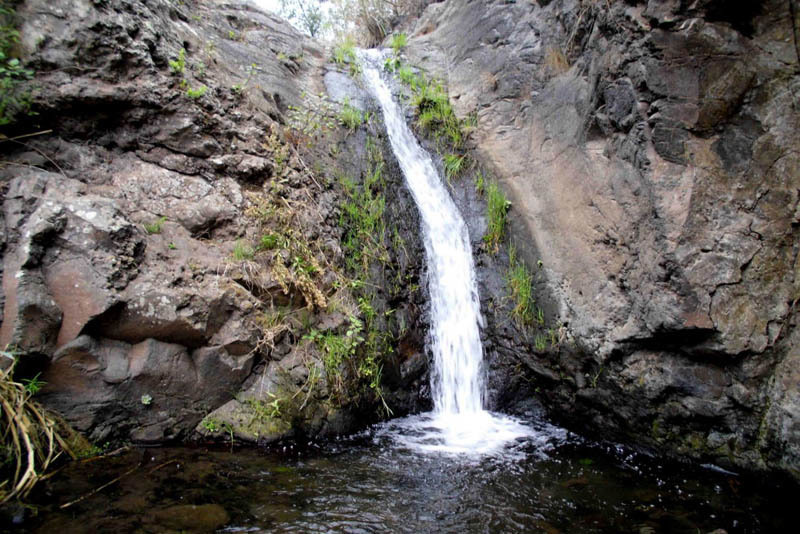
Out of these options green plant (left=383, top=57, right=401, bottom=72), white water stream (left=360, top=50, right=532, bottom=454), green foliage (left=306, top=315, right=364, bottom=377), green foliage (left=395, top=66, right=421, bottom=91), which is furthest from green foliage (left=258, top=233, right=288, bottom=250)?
green plant (left=383, top=57, right=401, bottom=72)

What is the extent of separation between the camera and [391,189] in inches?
227

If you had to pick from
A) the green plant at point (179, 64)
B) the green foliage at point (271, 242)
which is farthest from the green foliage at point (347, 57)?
the green foliage at point (271, 242)

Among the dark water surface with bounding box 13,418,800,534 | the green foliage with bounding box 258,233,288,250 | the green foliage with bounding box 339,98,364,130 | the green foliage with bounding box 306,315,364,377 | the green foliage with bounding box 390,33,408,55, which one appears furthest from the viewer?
the green foliage with bounding box 390,33,408,55

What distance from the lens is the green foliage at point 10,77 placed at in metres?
3.53

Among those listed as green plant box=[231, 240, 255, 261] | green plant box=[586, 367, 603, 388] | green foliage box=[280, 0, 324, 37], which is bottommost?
green plant box=[586, 367, 603, 388]

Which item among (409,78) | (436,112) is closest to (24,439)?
(436,112)

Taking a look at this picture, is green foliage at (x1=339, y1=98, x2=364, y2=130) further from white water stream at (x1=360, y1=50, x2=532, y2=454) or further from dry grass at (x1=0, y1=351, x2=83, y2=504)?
dry grass at (x1=0, y1=351, x2=83, y2=504)

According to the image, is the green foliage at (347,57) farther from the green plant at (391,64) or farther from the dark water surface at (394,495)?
the dark water surface at (394,495)

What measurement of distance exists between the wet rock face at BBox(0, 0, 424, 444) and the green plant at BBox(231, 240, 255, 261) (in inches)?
1.1

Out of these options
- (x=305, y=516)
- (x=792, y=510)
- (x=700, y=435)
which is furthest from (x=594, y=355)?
(x=305, y=516)

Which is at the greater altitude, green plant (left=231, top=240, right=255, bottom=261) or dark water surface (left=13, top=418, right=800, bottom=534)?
green plant (left=231, top=240, right=255, bottom=261)

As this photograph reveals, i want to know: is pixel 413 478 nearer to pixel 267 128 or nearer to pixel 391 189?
pixel 391 189

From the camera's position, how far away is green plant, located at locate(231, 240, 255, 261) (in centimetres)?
410

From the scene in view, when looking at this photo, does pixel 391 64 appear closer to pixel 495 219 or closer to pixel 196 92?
pixel 495 219
